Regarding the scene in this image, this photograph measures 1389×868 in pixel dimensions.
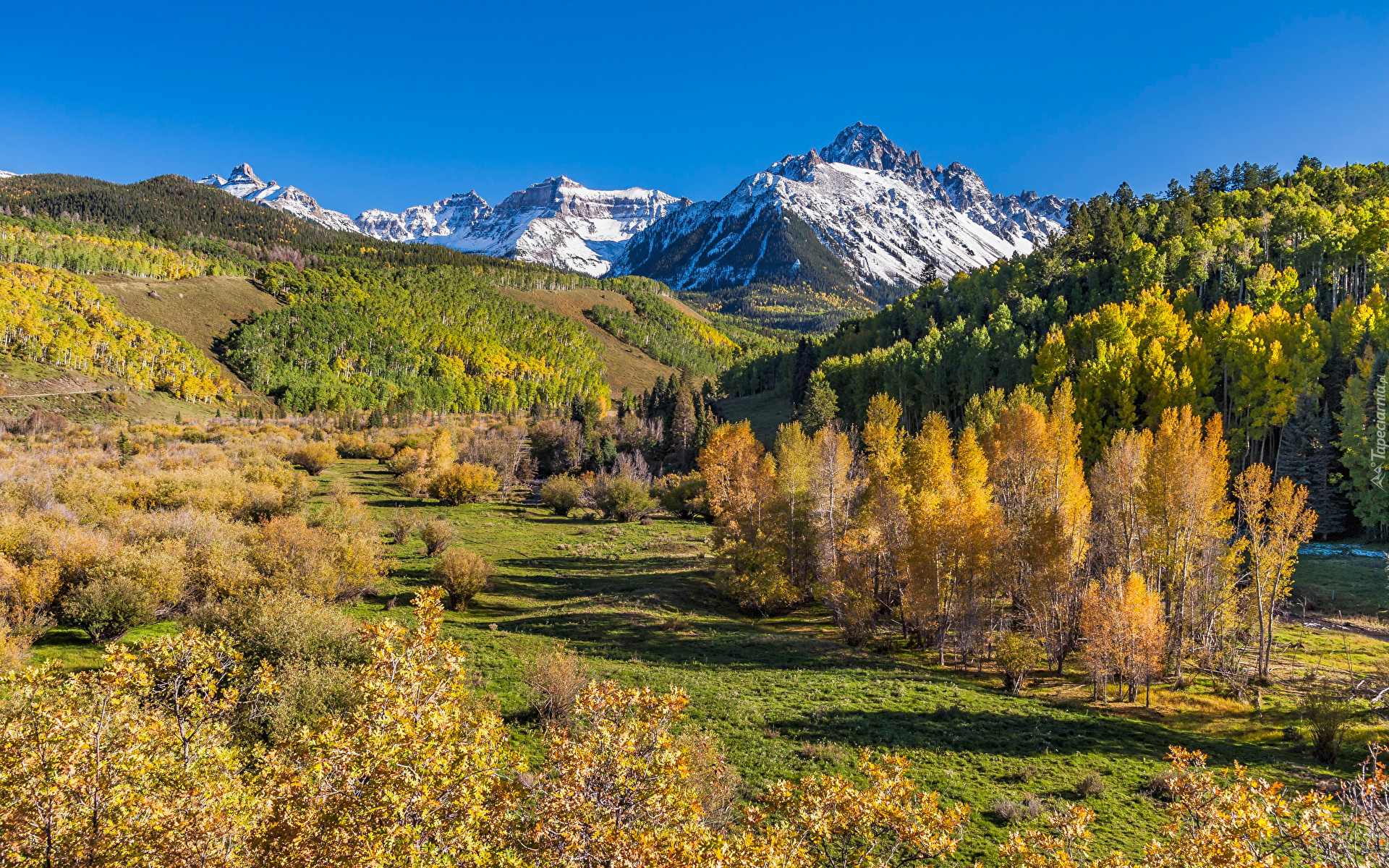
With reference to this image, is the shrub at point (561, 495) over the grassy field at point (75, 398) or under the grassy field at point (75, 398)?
under

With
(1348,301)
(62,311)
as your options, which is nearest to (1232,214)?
(1348,301)

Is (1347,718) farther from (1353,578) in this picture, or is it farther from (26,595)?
(26,595)

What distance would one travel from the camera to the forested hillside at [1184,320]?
59.2 meters

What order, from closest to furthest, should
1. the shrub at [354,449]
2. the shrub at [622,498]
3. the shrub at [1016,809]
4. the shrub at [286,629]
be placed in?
the shrub at [1016,809]
the shrub at [286,629]
the shrub at [622,498]
the shrub at [354,449]

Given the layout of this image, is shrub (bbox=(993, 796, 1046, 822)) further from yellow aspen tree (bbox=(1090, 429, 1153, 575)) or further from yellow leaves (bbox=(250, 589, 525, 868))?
yellow aspen tree (bbox=(1090, 429, 1153, 575))

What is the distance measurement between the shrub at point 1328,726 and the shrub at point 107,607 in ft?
141

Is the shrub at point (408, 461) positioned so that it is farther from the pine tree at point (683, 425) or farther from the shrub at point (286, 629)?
the shrub at point (286, 629)

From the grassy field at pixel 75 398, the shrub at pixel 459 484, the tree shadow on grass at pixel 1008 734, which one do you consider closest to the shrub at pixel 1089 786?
the tree shadow on grass at pixel 1008 734

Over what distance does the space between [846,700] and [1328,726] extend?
645 inches

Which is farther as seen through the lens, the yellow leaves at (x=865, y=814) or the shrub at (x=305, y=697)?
the shrub at (x=305, y=697)

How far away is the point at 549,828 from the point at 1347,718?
1239 inches

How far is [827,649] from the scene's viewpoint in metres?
33.5

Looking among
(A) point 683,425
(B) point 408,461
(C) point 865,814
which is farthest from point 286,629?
(A) point 683,425

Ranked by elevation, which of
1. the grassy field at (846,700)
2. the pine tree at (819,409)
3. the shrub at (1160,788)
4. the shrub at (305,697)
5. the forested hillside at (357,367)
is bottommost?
the grassy field at (846,700)
